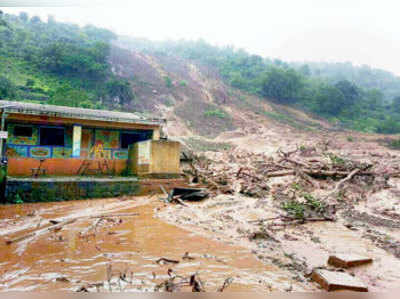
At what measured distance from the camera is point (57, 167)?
12.9m

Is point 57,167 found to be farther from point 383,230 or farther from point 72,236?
point 383,230


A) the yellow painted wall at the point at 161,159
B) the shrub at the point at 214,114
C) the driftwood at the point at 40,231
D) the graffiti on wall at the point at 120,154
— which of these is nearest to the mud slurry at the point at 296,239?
the driftwood at the point at 40,231

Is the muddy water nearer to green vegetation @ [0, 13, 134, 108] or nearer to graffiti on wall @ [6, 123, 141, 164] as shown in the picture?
graffiti on wall @ [6, 123, 141, 164]

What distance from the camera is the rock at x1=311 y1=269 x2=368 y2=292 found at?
130 inches

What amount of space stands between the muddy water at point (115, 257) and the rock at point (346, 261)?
1.06 meters

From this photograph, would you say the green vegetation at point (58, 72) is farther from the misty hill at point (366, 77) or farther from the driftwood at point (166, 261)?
the misty hill at point (366, 77)

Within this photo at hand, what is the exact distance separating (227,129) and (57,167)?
22.3 m

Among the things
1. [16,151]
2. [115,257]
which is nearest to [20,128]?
[16,151]

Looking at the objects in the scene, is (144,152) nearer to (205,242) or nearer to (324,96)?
(205,242)

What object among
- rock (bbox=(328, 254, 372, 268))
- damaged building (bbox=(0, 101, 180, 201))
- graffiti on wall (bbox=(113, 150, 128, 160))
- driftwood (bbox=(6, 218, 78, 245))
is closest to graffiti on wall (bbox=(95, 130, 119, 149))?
damaged building (bbox=(0, 101, 180, 201))

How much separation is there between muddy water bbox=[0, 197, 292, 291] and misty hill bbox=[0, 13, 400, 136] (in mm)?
22199

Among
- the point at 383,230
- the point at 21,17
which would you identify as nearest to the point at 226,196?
the point at 383,230

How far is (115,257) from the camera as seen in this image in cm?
469

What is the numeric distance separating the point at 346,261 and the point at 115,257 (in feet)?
12.4
